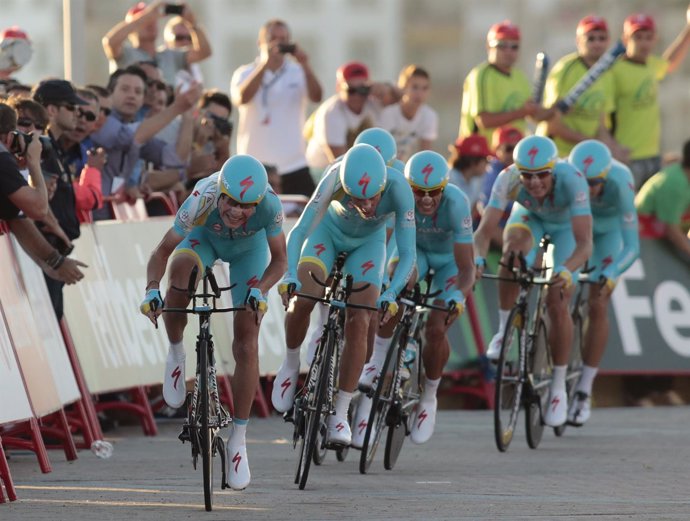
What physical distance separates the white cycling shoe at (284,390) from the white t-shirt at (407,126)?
6493 millimetres

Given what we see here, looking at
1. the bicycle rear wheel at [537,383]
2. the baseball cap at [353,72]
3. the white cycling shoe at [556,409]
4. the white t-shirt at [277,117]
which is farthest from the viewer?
the baseball cap at [353,72]

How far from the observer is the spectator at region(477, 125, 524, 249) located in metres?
17.3

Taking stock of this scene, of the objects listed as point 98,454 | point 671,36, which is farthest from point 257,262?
point 671,36

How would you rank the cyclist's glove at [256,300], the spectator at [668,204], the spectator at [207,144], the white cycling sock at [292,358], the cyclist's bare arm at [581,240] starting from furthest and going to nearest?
the spectator at [668,204], the spectator at [207,144], the cyclist's bare arm at [581,240], the white cycling sock at [292,358], the cyclist's glove at [256,300]

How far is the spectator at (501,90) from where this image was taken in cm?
1758

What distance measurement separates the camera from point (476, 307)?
1731 centimetres

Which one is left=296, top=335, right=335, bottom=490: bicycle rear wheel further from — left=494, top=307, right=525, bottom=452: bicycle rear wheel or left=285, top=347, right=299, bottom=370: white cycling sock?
left=494, top=307, right=525, bottom=452: bicycle rear wheel

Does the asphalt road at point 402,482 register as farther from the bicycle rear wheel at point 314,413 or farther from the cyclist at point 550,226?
the cyclist at point 550,226

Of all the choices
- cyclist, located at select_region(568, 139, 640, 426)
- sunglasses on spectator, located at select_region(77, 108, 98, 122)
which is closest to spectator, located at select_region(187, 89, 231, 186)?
sunglasses on spectator, located at select_region(77, 108, 98, 122)

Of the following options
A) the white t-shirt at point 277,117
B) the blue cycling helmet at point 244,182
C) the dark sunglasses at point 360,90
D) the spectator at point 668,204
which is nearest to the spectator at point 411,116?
the dark sunglasses at point 360,90

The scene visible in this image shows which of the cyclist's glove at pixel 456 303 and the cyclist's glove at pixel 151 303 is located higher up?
the cyclist's glove at pixel 151 303

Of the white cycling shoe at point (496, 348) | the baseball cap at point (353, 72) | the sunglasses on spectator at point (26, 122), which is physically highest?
the sunglasses on spectator at point (26, 122)

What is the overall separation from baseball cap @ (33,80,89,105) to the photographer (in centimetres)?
133

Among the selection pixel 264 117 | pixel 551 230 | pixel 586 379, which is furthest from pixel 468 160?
pixel 551 230
